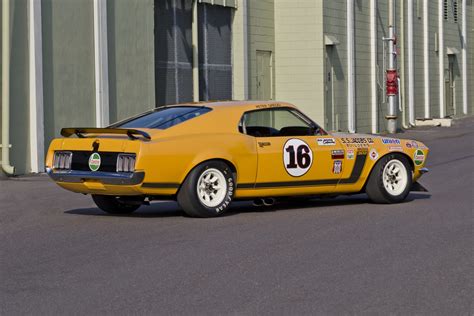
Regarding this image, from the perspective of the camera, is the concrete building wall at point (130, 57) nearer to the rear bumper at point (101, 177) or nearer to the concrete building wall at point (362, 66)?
the rear bumper at point (101, 177)

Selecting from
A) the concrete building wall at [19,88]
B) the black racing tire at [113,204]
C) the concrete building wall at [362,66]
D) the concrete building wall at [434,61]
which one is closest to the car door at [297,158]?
the black racing tire at [113,204]

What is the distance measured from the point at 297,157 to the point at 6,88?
8184 millimetres

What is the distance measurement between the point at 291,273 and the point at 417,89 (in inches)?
1371

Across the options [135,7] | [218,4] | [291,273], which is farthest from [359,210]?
[218,4]

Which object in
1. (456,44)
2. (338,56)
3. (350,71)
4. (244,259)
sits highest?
(456,44)

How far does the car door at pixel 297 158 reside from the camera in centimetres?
1266

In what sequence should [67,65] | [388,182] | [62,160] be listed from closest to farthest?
[62,160] < [388,182] < [67,65]

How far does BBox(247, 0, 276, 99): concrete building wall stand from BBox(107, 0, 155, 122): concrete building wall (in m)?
6.23

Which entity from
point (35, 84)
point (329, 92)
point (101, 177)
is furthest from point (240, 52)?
point (101, 177)

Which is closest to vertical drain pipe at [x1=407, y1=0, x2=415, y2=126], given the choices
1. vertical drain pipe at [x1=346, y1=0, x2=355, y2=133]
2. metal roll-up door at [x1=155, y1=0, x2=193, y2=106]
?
vertical drain pipe at [x1=346, y1=0, x2=355, y2=133]

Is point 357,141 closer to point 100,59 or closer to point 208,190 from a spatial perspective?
point 208,190

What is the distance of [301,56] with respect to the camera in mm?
32406

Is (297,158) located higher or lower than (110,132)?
lower

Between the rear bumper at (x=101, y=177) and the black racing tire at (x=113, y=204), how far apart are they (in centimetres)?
68
